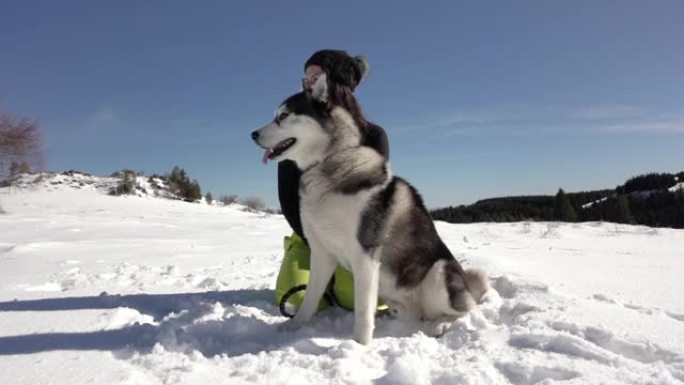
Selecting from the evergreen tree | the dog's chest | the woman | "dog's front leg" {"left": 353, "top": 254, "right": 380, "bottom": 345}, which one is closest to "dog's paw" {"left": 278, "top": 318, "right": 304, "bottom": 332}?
the woman

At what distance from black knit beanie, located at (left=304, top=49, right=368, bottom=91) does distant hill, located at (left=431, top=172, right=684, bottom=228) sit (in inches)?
1365

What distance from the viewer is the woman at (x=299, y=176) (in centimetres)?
307

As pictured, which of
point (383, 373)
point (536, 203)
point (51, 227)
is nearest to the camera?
point (383, 373)

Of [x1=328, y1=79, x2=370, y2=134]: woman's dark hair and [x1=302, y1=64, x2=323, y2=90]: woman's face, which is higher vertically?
[x1=302, y1=64, x2=323, y2=90]: woman's face

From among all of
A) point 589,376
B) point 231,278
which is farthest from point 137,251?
point 589,376

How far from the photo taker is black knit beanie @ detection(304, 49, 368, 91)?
10.7 ft

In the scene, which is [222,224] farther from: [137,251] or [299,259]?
[299,259]

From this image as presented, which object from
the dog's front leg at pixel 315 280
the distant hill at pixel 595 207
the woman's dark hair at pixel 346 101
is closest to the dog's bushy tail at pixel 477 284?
the dog's front leg at pixel 315 280

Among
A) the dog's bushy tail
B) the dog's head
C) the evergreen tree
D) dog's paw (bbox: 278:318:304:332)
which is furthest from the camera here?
the evergreen tree

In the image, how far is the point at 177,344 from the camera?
102 inches

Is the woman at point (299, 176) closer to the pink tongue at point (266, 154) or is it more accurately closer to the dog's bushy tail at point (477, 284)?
the pink tongue at point (266, 154)

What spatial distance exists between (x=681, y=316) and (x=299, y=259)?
2706 mm

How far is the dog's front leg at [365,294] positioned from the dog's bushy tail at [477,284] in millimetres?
1002

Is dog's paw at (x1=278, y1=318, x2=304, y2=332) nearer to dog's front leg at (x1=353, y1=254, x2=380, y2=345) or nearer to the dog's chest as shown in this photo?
dog's front leg at (x1=353, y1=254, x2=380, y2=345)
